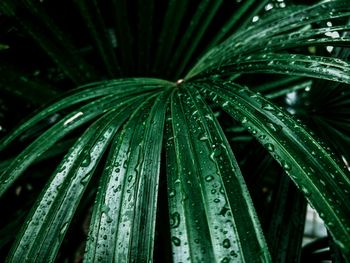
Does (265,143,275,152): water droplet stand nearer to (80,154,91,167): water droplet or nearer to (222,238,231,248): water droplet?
(222,238,231,248): water droplet

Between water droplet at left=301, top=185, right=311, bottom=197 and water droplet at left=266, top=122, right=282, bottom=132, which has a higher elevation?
water droplet at left=266, top=122, right=282, bottom=132

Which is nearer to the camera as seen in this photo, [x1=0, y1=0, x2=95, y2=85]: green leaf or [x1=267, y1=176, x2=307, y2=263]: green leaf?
[x1=267, y1=176, x2=307, y2=263]: green leaf

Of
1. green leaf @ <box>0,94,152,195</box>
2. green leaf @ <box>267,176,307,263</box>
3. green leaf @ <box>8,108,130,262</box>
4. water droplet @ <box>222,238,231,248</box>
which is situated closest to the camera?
water droplet @ <box>222,238,231,248</box>

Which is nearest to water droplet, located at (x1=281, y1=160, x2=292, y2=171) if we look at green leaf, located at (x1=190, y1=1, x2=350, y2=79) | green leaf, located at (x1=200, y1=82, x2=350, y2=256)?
green leaf, located at (x1=200, y1=82, x2=350, y2=256)

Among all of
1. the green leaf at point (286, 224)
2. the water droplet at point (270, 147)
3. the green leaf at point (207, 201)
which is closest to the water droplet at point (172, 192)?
the green leaf at point (207, 201)

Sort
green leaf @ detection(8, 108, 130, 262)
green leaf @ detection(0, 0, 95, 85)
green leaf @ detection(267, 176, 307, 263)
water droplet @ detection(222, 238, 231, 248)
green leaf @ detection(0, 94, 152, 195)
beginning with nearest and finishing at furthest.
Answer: water droplet @ detection(222, 238, 231, 248) < green leaf @ detection(8, 108, 130, 262) < green leaf @ detection(0, 94, 152, 195) < green leaf @ detection(267, 176, 307, 263) < green leaf @ detection(0, 0, 95, 85)

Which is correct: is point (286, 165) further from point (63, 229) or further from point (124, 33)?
point (124, 33)

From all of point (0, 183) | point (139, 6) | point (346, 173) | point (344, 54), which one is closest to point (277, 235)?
point (346, 173)
